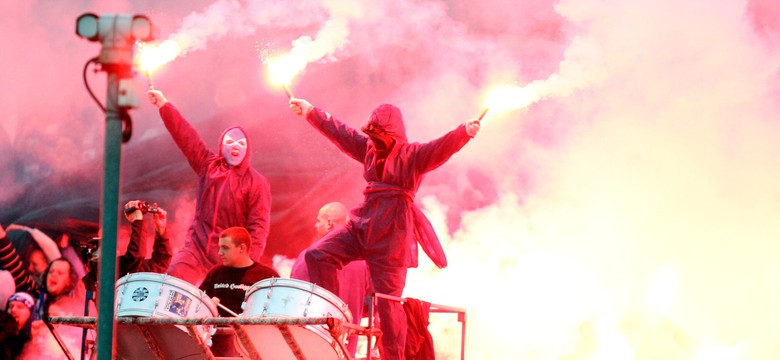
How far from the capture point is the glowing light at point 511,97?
9.32 meters

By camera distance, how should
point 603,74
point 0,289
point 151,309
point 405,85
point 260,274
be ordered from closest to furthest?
point 151,309
point 260,274
point 603,74
point 405,85
point 0,289

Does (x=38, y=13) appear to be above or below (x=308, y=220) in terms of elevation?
above

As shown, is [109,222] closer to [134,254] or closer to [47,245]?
[134,254]

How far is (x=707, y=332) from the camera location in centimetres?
924

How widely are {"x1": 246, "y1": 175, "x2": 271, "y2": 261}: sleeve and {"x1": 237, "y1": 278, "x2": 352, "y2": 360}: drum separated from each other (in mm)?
1583

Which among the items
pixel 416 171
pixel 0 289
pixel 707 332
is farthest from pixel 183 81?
pixel 707 332

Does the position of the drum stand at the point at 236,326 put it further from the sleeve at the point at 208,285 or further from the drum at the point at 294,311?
the sleeve at the point at 208,285

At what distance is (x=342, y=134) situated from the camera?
29.6 ft

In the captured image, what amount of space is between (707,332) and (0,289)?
6329 millimetres

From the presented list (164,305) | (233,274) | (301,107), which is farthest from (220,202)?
(164,305)

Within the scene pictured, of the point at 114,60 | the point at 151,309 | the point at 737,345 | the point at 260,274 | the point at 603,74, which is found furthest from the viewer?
the point at 603,74

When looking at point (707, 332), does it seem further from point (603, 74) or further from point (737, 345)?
point (603, 74)

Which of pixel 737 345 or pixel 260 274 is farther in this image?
pixel 737 345

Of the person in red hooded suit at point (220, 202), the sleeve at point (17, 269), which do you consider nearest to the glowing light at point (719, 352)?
the person in red hooded suit at point (220, 202)
